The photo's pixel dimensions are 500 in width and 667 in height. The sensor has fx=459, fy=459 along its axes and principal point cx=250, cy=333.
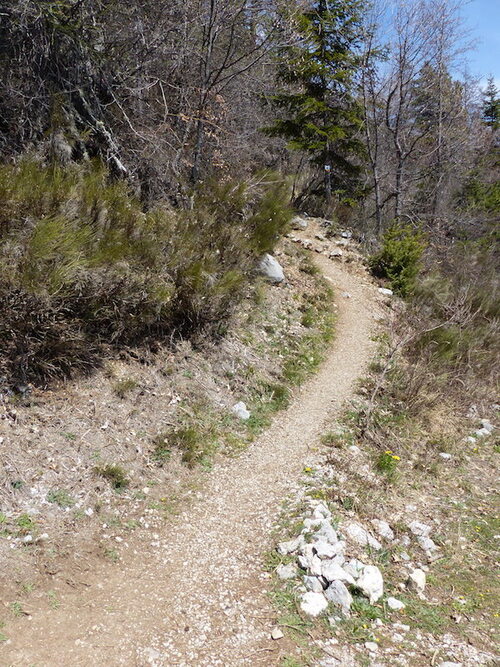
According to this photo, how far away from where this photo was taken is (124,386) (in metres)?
5.37

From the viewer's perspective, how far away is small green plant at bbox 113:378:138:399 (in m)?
5.32

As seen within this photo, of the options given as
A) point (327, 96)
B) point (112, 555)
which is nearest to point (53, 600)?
point (112, 555)

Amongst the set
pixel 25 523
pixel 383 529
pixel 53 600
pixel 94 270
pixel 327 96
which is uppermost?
pixel 327 96

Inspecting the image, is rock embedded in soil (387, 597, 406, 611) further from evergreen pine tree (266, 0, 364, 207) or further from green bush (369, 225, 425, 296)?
evergreen pine tree (266, 0, 364, 207)

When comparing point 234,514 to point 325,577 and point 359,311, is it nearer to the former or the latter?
point 325,577

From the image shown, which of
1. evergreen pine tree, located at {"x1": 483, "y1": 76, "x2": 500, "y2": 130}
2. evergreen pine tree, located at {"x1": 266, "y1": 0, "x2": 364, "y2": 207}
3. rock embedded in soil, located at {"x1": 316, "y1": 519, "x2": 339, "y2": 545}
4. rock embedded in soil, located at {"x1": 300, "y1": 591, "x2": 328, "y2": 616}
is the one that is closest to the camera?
rock embedded in soil, located at {"x1": 300, "y1": 591, "x2": 328, "y2": 616}

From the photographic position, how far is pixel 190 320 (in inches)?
A: 263

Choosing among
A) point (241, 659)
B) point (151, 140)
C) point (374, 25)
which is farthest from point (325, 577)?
point (374, 25)

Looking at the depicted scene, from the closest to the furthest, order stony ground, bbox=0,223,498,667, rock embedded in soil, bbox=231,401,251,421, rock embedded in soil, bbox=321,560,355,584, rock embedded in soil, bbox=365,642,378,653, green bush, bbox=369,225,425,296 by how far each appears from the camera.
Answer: stony ground, bbox=0,223,498,667 < rock embedded in soil, bbox=365,642,378,653 < rock embedded in soil, bbox=321,560,355,584 < rock embedded in soil, bbox=231,401,251,421 < green bush, bbox=369,225,425,296

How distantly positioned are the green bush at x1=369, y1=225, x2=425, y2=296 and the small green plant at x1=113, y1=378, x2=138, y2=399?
8.33 meters

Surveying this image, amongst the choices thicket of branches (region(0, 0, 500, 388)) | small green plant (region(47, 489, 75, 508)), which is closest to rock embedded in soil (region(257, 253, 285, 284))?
thicket of branches (region(0, 0, 500, 388))

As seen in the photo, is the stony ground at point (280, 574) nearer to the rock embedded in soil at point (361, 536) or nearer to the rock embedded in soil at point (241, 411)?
the rock embedded in soil at point (361, 536)

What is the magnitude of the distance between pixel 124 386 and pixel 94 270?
1.38 metres

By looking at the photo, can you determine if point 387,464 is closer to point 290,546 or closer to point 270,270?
point 290,546
